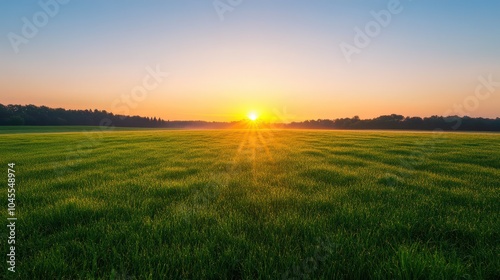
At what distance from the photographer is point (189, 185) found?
6.22m

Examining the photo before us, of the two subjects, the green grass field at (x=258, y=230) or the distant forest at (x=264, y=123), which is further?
the distant forest at (x=264, y=123)

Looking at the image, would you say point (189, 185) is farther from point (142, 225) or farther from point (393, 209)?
point (393, 209)

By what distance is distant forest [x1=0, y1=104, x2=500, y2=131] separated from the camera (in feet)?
293

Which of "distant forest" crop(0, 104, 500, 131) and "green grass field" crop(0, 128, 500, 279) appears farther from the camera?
"distant forest" crop(0, 104, 500, 131)

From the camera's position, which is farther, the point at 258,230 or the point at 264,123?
the point at 264,123

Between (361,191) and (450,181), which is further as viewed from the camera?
(450,181)

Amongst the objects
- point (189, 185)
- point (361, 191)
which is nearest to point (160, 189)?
point (189, 185)

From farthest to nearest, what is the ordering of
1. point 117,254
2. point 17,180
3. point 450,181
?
point 17,180 < point 450,181 < point 117,254

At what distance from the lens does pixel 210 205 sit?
187 inches

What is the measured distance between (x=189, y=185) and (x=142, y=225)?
2480 millimetres

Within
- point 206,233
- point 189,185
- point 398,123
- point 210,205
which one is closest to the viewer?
point 206,233

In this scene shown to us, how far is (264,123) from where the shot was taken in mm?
126562

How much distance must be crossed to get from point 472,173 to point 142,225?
998 cm

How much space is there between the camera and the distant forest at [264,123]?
89.2m
